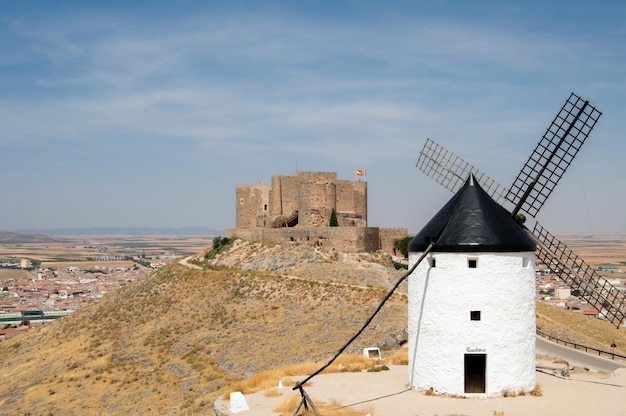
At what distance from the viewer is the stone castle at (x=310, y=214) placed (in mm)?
47781

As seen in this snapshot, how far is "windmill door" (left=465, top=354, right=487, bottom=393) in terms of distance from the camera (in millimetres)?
18375

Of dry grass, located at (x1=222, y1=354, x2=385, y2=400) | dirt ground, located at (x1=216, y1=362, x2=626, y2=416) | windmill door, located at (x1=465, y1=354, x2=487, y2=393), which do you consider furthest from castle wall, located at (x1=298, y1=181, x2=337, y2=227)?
windmill door, located at (x1=465, y1=354, x2=487, y2=393)

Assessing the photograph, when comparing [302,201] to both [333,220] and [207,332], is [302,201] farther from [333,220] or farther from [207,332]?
[207,332]

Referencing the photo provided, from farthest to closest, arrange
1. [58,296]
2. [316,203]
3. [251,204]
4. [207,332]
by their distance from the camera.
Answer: [58,296] < [251,204] < [316,203] < [207,332]

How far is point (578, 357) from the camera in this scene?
27141 millimetres

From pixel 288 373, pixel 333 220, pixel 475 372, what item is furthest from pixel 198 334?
pixel 475 372

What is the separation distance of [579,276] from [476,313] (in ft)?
16.1

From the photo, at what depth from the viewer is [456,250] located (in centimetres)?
1850

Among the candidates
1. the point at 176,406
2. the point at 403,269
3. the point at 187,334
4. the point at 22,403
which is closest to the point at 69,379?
the point at 22,403

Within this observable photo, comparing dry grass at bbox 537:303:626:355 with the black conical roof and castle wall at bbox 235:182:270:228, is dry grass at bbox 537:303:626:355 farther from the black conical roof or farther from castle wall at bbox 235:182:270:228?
castle wall at bbox 235:182:270:228

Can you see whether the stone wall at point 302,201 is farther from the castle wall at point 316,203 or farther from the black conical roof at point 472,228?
the black conical roof at point 472,228

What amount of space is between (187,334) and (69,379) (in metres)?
6.54

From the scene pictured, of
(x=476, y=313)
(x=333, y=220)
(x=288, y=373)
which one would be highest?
(x=333, y=220)

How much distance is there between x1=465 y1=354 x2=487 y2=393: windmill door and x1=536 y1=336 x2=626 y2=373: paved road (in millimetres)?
7736
